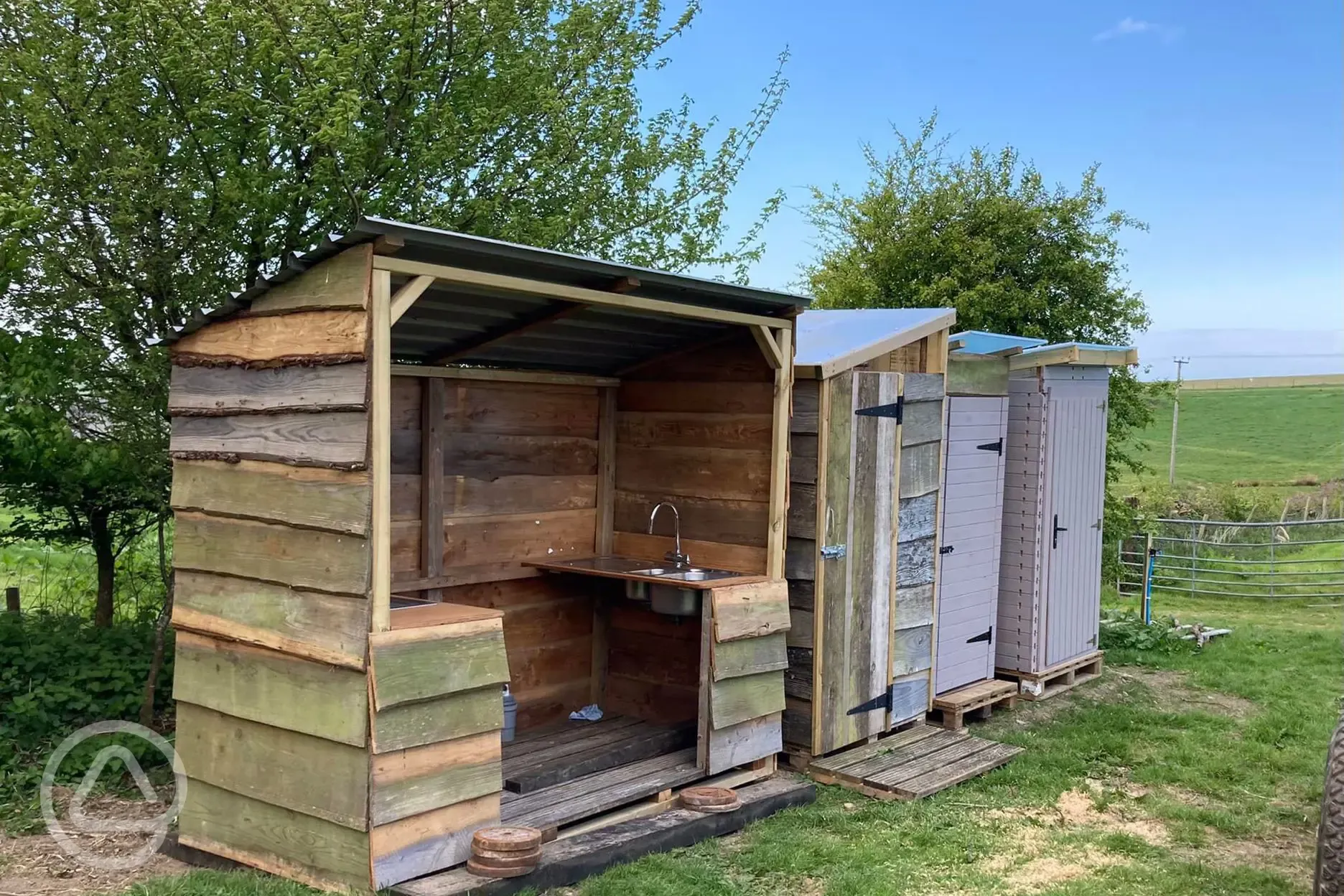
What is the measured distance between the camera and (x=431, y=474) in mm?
5324

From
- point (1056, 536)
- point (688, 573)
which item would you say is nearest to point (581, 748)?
point (688, 573)

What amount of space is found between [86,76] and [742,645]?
4.82 meters

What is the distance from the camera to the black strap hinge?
19.9 feet

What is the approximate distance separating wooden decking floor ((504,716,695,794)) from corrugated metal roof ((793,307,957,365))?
7.21 feet

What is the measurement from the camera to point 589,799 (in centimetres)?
488

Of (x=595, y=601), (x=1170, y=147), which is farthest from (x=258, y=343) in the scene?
(x=1170, y=147)

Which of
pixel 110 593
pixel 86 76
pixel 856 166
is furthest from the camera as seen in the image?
pixel 856 166

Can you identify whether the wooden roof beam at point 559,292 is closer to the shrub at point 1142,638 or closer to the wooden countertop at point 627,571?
the wooden countertop at point 627,571

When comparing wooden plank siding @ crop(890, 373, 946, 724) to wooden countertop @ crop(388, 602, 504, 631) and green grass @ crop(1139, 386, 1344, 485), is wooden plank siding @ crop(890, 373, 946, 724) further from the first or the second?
green grass @ crop(1139, 386, 1344, 485)

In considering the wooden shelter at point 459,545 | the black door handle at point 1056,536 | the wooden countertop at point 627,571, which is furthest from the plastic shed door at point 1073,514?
the wooden countertop at point 627,571

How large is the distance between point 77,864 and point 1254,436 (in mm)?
32736

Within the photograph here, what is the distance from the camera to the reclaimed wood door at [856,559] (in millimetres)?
5914

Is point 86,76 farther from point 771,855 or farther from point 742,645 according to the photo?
point 771,855

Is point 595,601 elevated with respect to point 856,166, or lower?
lower
